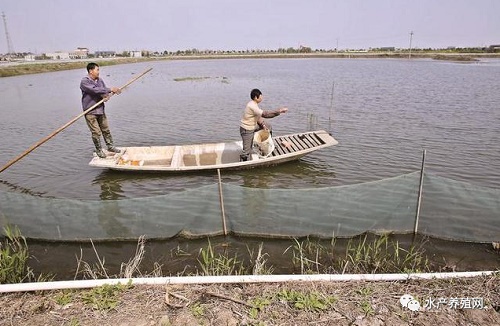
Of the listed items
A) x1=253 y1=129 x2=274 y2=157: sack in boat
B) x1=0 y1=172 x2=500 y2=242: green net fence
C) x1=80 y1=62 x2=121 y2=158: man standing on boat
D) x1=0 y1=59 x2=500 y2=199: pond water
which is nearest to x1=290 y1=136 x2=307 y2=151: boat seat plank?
x1=0 y1=59 x2=500 y2=199: pond water

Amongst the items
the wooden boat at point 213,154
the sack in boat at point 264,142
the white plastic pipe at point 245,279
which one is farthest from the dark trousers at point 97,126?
the white plastic pipe at point 245,279

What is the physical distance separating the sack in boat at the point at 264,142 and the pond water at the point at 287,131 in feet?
1.75

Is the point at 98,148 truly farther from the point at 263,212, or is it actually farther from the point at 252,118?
the point at 263,212

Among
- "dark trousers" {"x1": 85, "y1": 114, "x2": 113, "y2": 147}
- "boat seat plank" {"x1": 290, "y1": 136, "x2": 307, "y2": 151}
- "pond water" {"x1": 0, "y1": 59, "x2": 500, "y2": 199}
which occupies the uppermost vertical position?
"dark trousers" {"x1": 85, "y1": 114, "x2": 113, "y2": 147}

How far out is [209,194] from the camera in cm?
500

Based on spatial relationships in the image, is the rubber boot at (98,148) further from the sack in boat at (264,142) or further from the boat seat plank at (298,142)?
the boat seat plank at (298,142)

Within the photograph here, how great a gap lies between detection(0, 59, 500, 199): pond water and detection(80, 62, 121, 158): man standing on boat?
1157 mm

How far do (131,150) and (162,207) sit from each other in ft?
14.6

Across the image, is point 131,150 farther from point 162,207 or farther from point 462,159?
point 462,159

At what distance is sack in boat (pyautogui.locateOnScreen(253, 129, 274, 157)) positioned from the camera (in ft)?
27.4

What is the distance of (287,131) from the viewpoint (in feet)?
42.5

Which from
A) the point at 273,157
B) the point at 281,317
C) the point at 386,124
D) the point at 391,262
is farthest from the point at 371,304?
the point at 386,124

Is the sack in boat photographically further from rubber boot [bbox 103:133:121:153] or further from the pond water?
rubber boot [bbox 103:133:121:153]

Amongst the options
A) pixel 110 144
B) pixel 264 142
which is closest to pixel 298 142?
pixel 264 142
